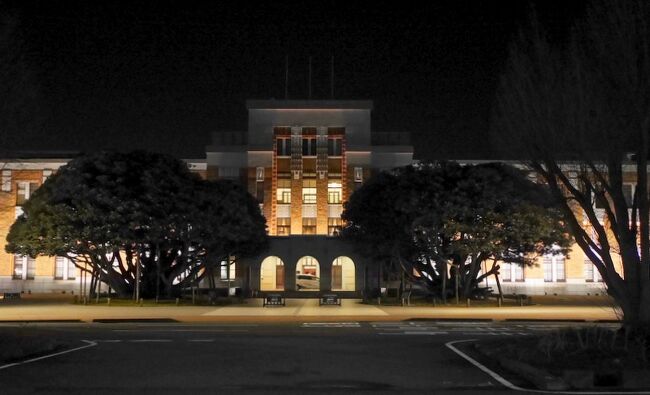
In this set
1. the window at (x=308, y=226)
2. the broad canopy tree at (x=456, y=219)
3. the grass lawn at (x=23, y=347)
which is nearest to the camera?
the grass lawn at (x=23, y=347)

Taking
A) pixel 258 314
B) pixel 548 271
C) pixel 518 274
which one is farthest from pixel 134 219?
pixel 548 271

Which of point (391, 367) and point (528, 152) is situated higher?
point (528, 152)

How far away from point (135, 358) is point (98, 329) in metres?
11.6

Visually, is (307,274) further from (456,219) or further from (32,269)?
(32,269)

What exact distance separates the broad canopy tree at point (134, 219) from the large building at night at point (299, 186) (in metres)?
16.4

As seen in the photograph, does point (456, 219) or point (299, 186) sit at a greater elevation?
point (299, 186)

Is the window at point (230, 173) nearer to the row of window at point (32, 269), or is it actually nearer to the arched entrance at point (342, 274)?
the arched entrance at point (342, 274)

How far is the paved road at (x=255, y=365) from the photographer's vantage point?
520 inches

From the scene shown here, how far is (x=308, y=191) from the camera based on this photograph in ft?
228

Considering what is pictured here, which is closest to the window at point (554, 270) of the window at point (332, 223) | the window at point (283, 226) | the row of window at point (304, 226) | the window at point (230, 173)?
the window at point (332, 223)

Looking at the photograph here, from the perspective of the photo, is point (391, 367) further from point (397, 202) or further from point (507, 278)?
point (507, 278)

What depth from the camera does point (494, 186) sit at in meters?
47.2

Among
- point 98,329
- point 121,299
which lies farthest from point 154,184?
point 98,329

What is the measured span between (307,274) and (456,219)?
24539mm
